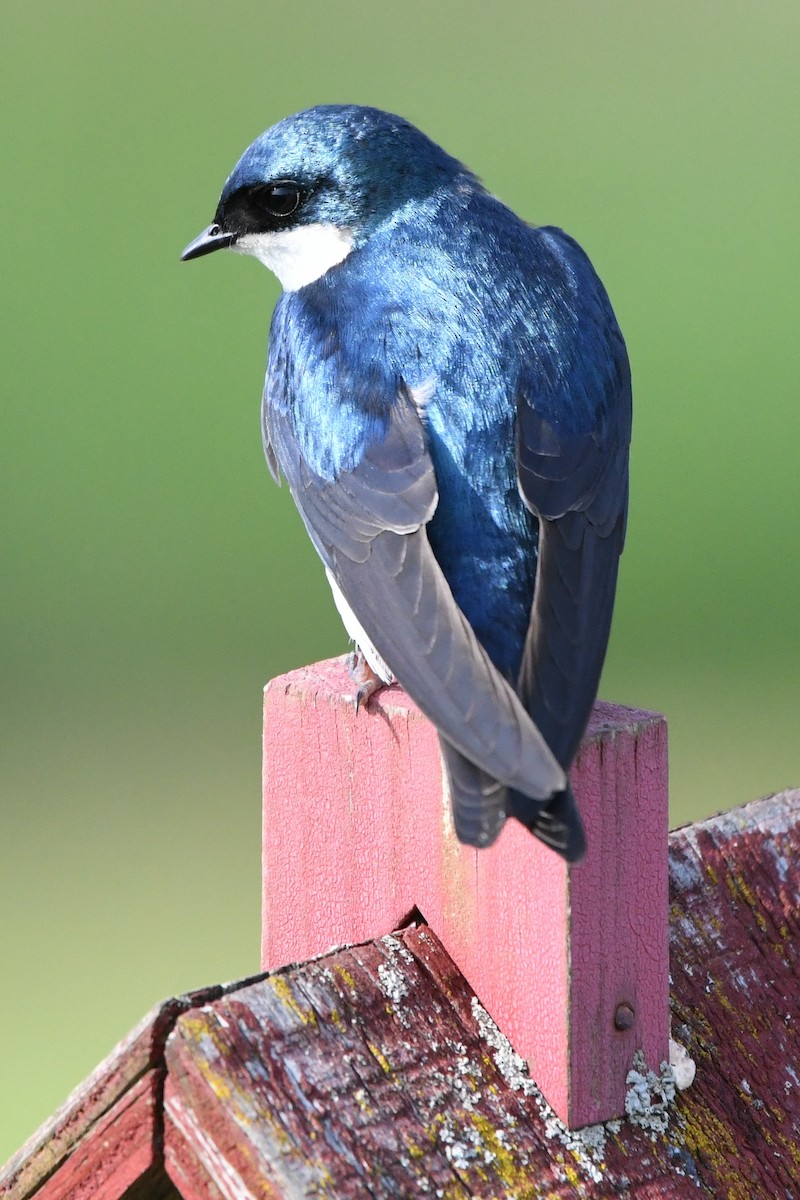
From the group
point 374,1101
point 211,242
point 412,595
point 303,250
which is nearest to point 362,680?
point 412,595

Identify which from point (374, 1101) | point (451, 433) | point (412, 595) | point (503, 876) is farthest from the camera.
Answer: point (451, 433)

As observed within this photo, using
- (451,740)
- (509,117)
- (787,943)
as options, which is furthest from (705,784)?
(451,740)

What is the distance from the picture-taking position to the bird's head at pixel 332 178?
220cm

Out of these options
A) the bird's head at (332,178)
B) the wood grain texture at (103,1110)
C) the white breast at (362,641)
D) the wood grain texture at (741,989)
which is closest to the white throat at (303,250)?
the bird's head at (332,178)

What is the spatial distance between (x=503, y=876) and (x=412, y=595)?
38 centimetres

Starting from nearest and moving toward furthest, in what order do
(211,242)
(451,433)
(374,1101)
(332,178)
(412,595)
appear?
1. (374,1101)
2. (412,595)
3. (451,433)
4. (332,178)
5. (211,242)

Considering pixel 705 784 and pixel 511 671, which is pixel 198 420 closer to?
pixel 705 784

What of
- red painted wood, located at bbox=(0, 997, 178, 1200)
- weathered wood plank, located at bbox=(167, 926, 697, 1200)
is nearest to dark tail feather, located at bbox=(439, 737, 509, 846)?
weathered wood plank, located at bbox=(167, 926, 697, 1200)

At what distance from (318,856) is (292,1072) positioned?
28 cm

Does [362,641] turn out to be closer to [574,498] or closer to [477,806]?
[574,498]

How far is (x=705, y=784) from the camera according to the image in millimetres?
5012

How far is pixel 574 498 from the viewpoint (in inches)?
69.8

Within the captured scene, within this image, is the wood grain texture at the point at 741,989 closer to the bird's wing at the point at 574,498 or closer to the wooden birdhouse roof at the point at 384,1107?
the wooden birdhouse roof at the point at 384,1107

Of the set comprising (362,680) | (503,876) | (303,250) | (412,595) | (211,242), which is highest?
(211,242)
